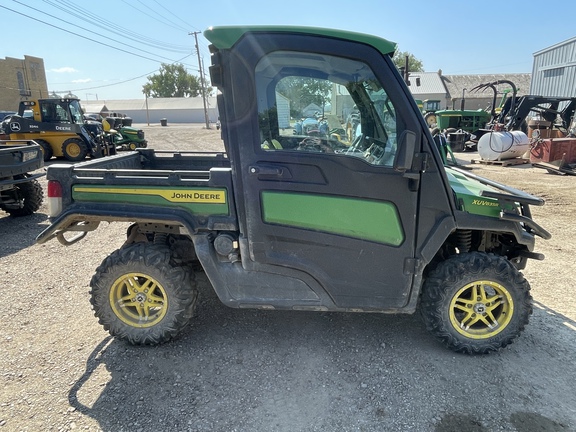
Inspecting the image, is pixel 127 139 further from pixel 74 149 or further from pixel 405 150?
pixel 405 150

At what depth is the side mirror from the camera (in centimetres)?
242

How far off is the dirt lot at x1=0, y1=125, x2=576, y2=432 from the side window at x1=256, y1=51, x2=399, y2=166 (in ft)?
5.26

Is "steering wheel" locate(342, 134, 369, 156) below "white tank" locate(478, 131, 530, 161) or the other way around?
the other way around

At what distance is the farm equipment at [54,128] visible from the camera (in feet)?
45.1

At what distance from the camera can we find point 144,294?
10.1ft

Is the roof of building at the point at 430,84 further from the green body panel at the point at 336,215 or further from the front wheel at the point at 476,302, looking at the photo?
the green body panel at the point at 336,215

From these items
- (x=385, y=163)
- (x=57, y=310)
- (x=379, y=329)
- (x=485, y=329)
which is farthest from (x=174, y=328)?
(x=485, y=329)

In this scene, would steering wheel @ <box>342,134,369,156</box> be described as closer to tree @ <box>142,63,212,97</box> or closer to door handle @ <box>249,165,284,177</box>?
door handle @ <box>249,165,284,177</box>

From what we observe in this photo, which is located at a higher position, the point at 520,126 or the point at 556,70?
the point at 556,70

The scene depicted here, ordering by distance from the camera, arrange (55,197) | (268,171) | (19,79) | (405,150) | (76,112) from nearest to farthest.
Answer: (405,150)
(268,171)
(55,197)
(76,112)
(19,79)

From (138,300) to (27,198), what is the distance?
17.6 ft

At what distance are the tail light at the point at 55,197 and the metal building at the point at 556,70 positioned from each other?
24.5 metres

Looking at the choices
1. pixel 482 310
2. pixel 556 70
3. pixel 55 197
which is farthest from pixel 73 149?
pixel 556 70

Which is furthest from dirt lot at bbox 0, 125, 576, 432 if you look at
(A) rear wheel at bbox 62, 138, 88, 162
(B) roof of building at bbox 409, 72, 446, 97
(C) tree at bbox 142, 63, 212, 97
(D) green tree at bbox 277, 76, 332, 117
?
(C) tree at bbox 142, 63, 212, 97
